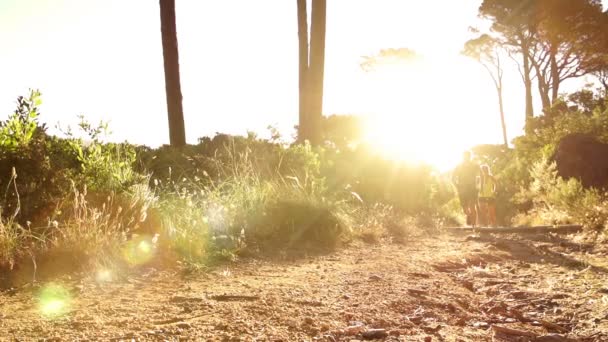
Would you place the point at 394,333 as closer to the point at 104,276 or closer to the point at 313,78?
the point at 104,276

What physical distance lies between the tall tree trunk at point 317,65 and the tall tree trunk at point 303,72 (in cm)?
16

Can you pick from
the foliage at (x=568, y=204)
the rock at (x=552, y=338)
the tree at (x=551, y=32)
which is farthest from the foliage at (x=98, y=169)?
the tree at (x=551, y=32)

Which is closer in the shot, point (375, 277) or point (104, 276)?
point (104, 276)

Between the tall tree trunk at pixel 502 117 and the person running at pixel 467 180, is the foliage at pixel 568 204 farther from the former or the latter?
the tall tree trunk at pixel 502 117

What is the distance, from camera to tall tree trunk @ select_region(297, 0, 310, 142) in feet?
40.9

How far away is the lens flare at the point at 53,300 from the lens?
2.89 m

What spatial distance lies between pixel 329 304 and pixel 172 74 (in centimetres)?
834

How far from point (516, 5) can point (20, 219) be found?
25713 mm

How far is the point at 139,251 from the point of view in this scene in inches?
170

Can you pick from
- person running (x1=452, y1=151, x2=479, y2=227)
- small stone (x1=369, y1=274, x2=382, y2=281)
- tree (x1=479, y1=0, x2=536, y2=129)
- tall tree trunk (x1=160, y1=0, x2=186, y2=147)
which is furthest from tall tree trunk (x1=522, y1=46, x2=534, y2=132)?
small stone (x1=369, y1=274, x2=382, y2=281)

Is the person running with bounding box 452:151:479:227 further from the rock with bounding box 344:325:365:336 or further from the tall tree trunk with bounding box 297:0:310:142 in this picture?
the rock with bounding box 344:325:365:336

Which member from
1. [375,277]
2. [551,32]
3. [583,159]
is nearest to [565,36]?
[551,32]

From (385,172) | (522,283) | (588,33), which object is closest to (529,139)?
(385,172)

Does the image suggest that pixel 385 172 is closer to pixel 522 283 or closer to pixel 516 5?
pixel 522 283
